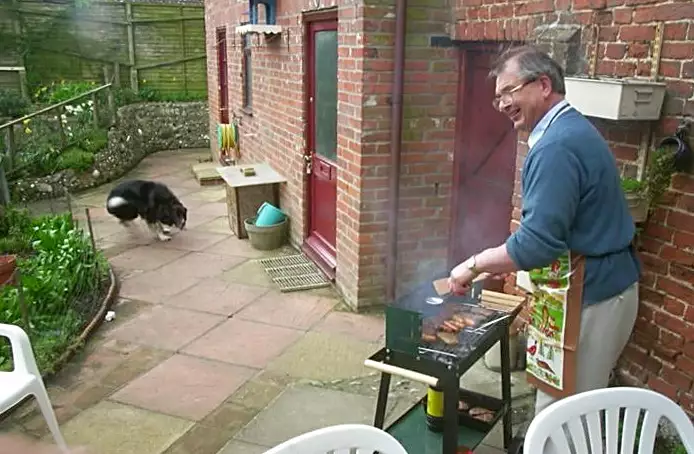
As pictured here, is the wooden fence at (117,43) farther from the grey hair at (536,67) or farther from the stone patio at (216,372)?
the grey hair at (536,67)

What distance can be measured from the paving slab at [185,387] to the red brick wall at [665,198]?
2.24m

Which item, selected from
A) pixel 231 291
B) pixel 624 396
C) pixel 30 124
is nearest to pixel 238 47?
pixel 30 124

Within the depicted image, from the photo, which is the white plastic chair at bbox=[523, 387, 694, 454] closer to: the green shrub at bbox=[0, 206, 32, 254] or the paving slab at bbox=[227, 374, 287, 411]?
the paving slab at bbox=[227, 374, 287, 411]

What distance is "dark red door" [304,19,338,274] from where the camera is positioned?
17.1 ft

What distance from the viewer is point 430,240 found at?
15.5ft

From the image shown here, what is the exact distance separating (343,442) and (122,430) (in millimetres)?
2117

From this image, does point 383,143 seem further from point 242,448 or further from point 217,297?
point 242,448

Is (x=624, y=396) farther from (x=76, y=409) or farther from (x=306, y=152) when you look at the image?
(x=306, y=152)

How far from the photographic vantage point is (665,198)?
2660 mm

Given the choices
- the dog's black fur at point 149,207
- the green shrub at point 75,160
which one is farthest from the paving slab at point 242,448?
the green shrub at point 75,160

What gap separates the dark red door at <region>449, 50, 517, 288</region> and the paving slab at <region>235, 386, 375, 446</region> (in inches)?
45.6

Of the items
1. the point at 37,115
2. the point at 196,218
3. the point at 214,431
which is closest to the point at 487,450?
the point at 214,431

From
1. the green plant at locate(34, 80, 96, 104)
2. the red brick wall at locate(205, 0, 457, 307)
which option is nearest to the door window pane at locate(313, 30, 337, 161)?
the red brick wall at locate(205, 0, 457, 307)

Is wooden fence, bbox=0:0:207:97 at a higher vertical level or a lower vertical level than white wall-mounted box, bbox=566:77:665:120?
higher
